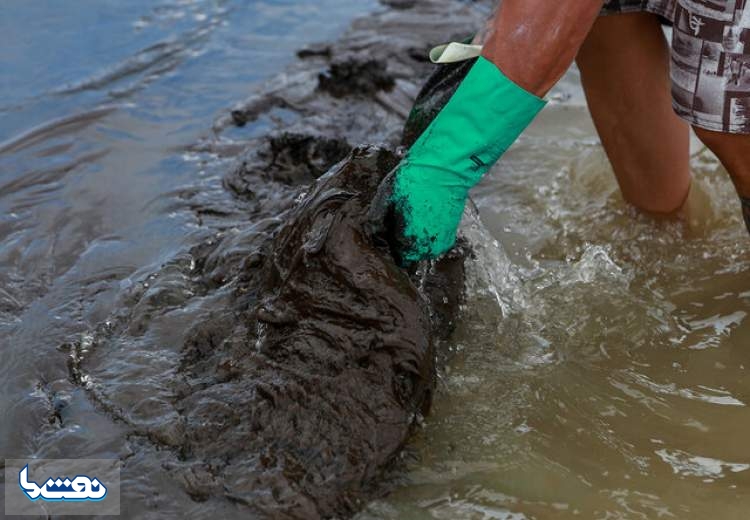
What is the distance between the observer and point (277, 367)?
241 centimetres

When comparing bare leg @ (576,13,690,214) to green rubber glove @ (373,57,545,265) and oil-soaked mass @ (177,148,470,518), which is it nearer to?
green rubber glove @ (373,57,545,265)

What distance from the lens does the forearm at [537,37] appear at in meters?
2.14

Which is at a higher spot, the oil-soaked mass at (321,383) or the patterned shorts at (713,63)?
the patterned shorts at (713,63)

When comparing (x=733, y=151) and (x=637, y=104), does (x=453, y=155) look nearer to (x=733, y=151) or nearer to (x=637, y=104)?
(x=733, y=151)

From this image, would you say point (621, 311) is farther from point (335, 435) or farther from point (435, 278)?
point (335, 435)

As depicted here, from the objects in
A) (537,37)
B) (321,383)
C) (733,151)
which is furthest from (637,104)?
(321,383)

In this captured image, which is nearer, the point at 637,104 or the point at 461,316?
the point at 461,316

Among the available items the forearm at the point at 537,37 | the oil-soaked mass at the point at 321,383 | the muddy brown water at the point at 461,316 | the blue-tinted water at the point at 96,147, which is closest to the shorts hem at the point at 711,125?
the forearm at the point at 537,37

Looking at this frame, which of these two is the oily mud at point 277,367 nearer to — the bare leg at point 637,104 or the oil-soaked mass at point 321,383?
the oil-soaked mass at point 321,383

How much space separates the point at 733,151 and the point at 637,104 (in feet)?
1.92

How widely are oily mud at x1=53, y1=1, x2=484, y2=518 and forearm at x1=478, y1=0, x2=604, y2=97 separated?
1.70ft

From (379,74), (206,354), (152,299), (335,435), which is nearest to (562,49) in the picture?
(335,435)

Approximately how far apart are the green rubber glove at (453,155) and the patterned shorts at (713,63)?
46 centimetres

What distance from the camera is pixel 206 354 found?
262cm
